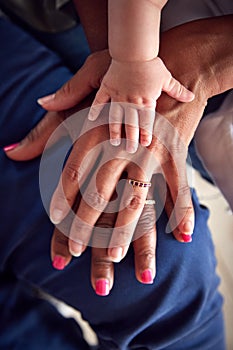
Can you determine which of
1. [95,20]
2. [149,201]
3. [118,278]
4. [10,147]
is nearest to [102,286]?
[118,278]

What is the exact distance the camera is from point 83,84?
2.15ft

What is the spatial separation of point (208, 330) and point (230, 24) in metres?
0.43

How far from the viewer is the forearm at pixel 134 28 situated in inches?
20.7

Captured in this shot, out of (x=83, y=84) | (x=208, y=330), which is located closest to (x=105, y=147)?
(x=83, y=84)

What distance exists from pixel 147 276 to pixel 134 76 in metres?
0.26

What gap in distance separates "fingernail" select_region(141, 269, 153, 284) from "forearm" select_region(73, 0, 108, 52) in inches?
12.7

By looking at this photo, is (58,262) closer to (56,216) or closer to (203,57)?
(56,216)

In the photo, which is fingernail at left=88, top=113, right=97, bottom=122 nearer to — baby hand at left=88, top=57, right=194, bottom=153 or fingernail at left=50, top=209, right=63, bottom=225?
baby hand at left=88, top=57, right=194, bottom=153

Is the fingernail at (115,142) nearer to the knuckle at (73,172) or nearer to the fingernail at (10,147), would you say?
the knuckle at (73,172)

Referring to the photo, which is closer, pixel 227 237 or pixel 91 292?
pixel 91 292

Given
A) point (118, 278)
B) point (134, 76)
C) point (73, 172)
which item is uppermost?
point (134, 76)

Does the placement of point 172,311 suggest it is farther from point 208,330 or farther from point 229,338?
point 229,338

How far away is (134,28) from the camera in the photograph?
531 mm

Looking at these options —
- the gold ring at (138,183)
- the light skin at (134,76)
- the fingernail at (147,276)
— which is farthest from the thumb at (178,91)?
the fingernail at (147,276)
